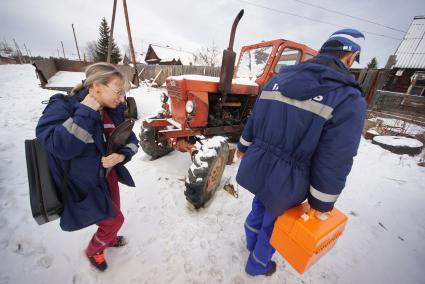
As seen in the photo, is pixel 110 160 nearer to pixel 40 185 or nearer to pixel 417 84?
pixel 40 185

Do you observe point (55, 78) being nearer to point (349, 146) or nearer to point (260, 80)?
point (260, 80)

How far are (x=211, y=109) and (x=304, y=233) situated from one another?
2.39 meters

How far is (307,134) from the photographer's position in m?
1.21

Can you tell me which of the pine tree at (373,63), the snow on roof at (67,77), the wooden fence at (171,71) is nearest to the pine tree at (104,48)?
the wooden fence at (171,71)

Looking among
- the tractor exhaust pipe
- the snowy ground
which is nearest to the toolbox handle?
the snowy ground

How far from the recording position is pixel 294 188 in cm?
130

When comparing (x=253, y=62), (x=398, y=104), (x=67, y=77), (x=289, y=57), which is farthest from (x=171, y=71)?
(x=398, y=104)

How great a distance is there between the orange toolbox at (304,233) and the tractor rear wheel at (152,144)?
2.66 meters

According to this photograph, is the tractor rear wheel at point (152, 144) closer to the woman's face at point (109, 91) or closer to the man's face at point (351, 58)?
the woman's face at point (109, 91)

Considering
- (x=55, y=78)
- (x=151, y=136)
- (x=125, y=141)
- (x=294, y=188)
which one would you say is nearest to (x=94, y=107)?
(x=125, y=141)

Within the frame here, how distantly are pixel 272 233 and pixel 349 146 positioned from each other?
2.90ft

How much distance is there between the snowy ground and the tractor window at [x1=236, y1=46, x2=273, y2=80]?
2.07m

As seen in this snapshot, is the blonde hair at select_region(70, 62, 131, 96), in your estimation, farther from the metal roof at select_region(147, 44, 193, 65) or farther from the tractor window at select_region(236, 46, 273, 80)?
the metal roof at select_region(147, 44, 193, 65)

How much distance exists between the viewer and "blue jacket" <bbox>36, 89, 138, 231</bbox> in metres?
1.10
